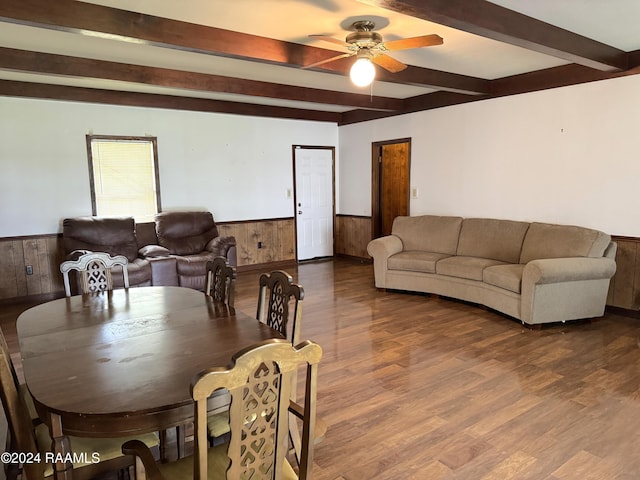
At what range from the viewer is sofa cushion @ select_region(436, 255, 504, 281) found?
483cm

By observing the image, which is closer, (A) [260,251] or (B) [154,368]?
(B) [154,368]

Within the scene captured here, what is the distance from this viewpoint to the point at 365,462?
224 cm

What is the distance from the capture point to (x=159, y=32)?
325 cm

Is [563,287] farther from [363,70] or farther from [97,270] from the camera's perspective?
[97,270]

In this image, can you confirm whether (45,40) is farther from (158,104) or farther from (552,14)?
(552,14)

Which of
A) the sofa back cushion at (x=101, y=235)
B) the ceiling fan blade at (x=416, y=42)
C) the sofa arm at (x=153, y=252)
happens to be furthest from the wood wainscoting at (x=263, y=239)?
the ceiling fan blade at (x=416, y=42)

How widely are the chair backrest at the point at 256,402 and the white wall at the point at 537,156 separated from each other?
14.9ft

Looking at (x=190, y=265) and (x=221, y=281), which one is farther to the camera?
(x=190, y=265)

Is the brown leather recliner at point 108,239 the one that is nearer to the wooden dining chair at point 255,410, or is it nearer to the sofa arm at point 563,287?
the wooden dining chair at point 255,410

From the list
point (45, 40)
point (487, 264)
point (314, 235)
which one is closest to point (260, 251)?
point (314, 235)

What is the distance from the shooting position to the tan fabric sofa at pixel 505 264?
4129 millimetres

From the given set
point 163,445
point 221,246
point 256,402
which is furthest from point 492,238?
point 256,402

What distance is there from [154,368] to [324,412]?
1.39 meters

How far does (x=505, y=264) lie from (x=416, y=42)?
9.12 ft
